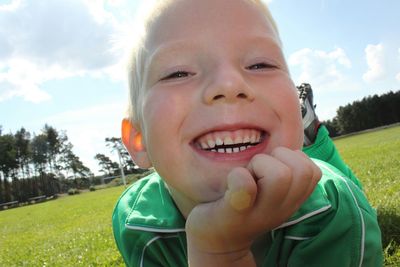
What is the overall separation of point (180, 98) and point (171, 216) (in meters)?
1.03

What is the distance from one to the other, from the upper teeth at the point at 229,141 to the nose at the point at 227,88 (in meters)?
0.12

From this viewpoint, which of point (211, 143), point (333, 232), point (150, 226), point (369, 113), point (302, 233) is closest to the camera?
point (211, 143)

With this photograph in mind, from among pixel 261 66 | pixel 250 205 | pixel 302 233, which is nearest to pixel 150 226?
pixel 302 233

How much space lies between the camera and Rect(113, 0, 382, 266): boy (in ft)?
3.94

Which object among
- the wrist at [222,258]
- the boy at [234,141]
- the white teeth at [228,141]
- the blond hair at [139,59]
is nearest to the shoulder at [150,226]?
the boy at [234,141]

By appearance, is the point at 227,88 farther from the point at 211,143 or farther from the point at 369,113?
the point at 369,113

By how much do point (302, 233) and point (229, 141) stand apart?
928 mm

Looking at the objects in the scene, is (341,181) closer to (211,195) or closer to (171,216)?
(171,216)

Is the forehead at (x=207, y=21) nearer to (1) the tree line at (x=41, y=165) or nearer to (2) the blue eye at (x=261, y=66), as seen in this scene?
(2) the blue eye at (x=261, y=66)

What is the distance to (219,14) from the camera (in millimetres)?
1645

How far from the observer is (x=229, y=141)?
1446 millimetres

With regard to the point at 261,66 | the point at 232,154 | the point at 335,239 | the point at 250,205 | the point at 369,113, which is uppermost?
the point at 369,113

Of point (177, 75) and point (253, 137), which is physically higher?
point (177, 75)

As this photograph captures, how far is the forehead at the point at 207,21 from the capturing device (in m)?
1.61
